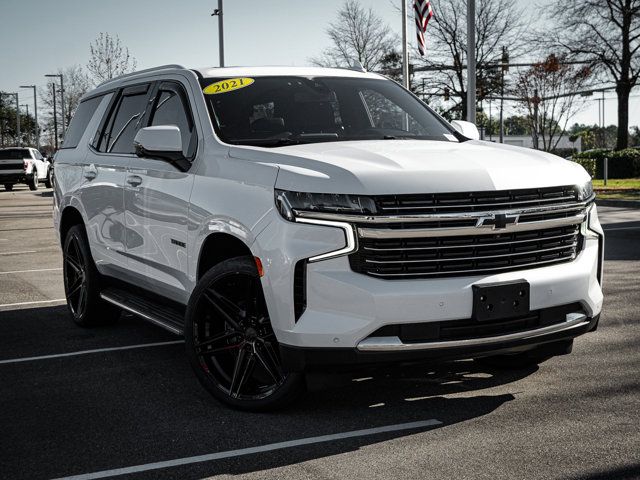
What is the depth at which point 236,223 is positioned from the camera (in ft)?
15.5

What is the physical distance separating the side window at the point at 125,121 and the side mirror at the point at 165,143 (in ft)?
3.22

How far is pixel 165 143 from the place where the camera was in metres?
5.41

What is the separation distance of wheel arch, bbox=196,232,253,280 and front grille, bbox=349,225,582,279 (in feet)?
2.96

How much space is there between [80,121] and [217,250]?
331 centimetres

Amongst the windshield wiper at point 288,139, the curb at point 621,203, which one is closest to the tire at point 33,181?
the curb at point 621,203

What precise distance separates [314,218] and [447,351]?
3.08 feet

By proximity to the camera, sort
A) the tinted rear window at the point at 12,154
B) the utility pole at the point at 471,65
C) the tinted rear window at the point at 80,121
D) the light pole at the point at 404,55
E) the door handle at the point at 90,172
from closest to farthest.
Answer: the door handle at the point at 90,172
the tinted rear window at the point at 80,121
the utility pole at the point at 471,65
the light pole at the point at 404,55
the tinted rear window at the point at 12,154

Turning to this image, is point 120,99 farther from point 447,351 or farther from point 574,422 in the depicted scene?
point 574,422

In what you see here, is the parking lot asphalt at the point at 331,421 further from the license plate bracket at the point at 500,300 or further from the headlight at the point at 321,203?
the headlight at the point at 321,203

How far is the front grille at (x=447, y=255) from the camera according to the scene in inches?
167

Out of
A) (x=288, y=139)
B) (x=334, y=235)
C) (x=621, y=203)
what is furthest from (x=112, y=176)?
(x=621, y=203)

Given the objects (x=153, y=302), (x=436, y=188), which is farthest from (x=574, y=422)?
(x=153, y=302)

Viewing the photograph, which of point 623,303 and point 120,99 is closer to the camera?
point 120,99

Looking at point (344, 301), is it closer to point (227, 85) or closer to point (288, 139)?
point (288, 139)
